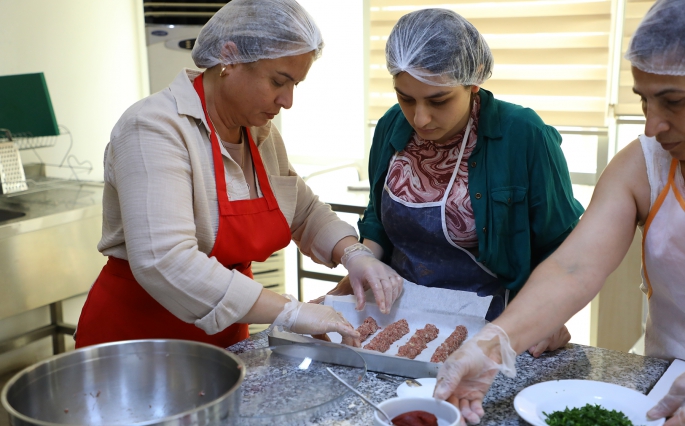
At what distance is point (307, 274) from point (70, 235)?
45.3 inches

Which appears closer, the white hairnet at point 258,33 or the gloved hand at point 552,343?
the gloved hand at point 552,343

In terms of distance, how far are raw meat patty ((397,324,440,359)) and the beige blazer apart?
35 cm

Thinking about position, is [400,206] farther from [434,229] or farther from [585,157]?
[585,157]

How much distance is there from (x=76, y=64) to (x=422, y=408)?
10.2 feet

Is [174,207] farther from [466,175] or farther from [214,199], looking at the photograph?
[466,175]

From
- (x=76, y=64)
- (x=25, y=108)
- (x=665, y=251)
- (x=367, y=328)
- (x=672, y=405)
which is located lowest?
(x=367, y=328)

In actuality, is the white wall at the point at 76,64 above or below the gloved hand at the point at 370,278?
above

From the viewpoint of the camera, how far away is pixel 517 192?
1.65 meters

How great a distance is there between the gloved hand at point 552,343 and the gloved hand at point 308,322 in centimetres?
39

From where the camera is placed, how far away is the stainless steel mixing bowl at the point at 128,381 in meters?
1.03

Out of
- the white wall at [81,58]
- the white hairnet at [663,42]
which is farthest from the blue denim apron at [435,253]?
the white wall at [81,58]

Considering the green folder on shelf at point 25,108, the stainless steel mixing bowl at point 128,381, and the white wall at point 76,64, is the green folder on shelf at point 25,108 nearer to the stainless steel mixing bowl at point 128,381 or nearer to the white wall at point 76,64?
the white wall at point 76,64

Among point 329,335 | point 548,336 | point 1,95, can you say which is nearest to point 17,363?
point 1,95

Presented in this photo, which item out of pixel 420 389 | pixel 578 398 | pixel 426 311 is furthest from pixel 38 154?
pixel 578 398
